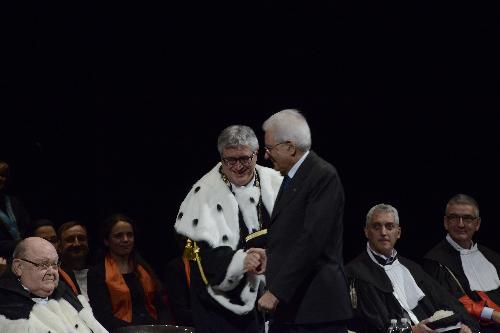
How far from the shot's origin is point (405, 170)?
22.4 feet

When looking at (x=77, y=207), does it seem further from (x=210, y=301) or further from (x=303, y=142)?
(x=303, y=142)

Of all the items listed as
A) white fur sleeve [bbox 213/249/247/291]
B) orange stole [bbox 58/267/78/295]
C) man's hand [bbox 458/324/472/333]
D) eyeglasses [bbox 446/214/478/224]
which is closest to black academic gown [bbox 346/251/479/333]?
man's hand [bbox 458/324/472/333]

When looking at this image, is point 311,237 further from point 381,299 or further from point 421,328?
point 381,299

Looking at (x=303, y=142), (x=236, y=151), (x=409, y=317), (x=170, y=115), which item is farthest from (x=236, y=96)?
(x=303, y=142)

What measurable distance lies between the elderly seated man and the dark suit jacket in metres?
1.17

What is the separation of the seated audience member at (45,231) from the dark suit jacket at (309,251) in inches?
89.9

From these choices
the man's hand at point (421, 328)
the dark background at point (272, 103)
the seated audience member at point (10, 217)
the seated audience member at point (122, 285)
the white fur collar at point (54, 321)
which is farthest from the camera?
the dark background at point (272, 103)

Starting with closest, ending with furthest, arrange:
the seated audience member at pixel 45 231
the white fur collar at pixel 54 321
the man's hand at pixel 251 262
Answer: the man's hand at pixel 251 262 → the white fur collar at pixel 54 321 → the seated audience member at pixel 45 231

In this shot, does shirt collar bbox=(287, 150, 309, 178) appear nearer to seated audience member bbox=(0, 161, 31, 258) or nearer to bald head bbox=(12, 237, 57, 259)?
bald head bbox=(12, 237, 57, 259)

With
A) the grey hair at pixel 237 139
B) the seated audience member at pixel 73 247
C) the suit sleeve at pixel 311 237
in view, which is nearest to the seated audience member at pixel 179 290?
the seated audience member at pixel 73 247

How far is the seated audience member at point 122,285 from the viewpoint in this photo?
Result: 18.2ft

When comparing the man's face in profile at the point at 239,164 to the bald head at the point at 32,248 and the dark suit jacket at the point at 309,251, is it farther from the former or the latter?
the bald head at the point at 32,248

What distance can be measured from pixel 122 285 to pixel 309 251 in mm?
2255

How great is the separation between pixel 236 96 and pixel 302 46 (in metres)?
0.56
